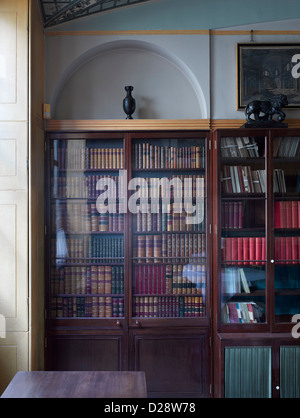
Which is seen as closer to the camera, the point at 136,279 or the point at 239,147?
the point at 239,147

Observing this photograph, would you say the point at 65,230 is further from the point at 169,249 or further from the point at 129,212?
the point at 169,249

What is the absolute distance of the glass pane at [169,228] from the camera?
2.91 meters

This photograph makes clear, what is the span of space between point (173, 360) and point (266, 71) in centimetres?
249

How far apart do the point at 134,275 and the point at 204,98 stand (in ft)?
5.13

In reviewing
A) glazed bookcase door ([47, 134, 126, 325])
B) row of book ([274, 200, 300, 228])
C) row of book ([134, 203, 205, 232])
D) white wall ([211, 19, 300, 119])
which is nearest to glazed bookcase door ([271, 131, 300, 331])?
row of book ([274, 200, 300, 228])

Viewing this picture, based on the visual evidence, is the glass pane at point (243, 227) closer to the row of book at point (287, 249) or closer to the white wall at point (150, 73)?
the row of book at point (287, 249)

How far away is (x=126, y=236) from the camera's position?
2.89 metres

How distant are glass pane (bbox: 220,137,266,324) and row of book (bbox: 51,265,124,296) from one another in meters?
0.85

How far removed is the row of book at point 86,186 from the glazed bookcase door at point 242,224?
816mm

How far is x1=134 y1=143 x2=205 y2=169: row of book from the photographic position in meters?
2.93

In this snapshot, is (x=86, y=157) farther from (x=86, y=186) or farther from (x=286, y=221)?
(x=286, y=221)

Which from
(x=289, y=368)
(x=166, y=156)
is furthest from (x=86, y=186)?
(x=289, y=368)

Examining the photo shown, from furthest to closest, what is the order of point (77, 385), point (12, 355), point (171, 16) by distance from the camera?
point (171, 16)
point (12, 355)
point (77, 385)

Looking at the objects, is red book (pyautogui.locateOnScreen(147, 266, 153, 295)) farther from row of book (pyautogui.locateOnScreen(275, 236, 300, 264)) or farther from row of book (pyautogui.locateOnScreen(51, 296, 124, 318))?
row of book (pyautogui.locateOnScreen(275, 236, 300, 264))
